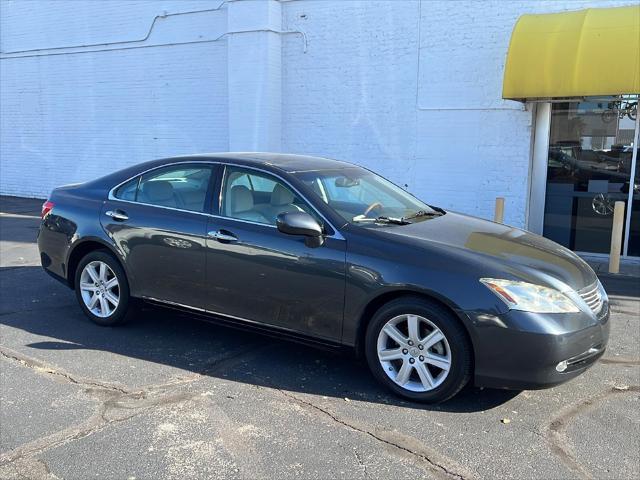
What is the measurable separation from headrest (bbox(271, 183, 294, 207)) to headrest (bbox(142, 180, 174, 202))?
3.34 feet

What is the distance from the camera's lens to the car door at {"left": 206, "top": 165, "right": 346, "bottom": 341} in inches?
160

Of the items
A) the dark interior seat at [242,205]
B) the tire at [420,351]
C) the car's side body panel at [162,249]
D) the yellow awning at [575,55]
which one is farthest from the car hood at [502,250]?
the yellow awning at [575,55]

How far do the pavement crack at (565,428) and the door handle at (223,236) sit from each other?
8.28 ft

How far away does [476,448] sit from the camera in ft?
10.8

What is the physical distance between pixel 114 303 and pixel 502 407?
11.0ft

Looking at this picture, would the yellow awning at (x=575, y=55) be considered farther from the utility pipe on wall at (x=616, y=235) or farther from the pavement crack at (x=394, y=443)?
the pavement crack at (x=394, y=443)

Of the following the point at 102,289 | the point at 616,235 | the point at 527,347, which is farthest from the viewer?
the point at 616,235

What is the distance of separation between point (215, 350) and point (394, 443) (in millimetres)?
1962

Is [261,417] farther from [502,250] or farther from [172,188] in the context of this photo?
[172,188]

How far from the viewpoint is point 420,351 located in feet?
12.5

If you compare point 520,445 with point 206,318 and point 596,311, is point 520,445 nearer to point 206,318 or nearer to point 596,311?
point 596,311

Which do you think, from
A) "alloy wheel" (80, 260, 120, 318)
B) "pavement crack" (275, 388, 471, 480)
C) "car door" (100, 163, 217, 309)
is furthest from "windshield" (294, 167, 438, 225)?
"alloy wheel" (80, 260, 120, 318)

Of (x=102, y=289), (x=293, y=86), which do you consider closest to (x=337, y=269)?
(x=102, y=289)

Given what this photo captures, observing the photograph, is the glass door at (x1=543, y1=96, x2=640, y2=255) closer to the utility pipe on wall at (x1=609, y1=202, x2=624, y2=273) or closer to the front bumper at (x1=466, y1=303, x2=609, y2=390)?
the utility pipe on wall at (x1=609, y1=202, x2=624, y2=273)
